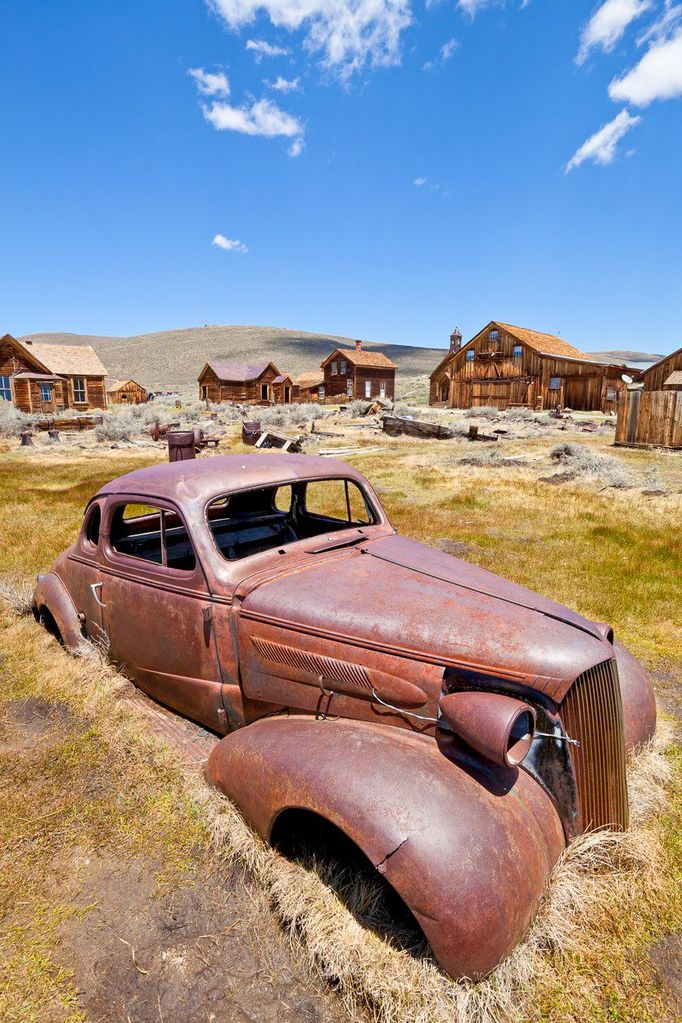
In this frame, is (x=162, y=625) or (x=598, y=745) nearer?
(x=598, y=745)

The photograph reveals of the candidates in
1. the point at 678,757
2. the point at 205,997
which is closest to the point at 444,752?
the point at 205,997

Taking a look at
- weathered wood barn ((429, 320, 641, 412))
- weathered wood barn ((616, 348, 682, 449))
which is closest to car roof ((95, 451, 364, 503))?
weathered wood barn ((616, 348, 682, 449))

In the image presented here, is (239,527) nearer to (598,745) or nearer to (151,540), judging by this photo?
(151,540)

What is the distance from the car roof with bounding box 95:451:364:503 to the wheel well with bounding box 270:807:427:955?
6.28 ft

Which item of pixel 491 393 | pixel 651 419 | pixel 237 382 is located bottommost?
pixel 651 419

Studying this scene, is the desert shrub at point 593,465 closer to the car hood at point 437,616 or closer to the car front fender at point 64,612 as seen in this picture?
the car hood at point 437,616

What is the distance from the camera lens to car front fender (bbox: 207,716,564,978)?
188cm

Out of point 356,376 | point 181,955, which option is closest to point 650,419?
point 181,955

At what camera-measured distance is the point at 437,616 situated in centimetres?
256

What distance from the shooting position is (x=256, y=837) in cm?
258

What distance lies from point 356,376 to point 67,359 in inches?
976

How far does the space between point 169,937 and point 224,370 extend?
157 ft

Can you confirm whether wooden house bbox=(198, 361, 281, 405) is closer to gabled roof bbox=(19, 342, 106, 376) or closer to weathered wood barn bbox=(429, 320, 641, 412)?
gabled roof bbox=(19, 342, 106, 376)

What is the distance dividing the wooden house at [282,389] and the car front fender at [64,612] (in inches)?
1801
